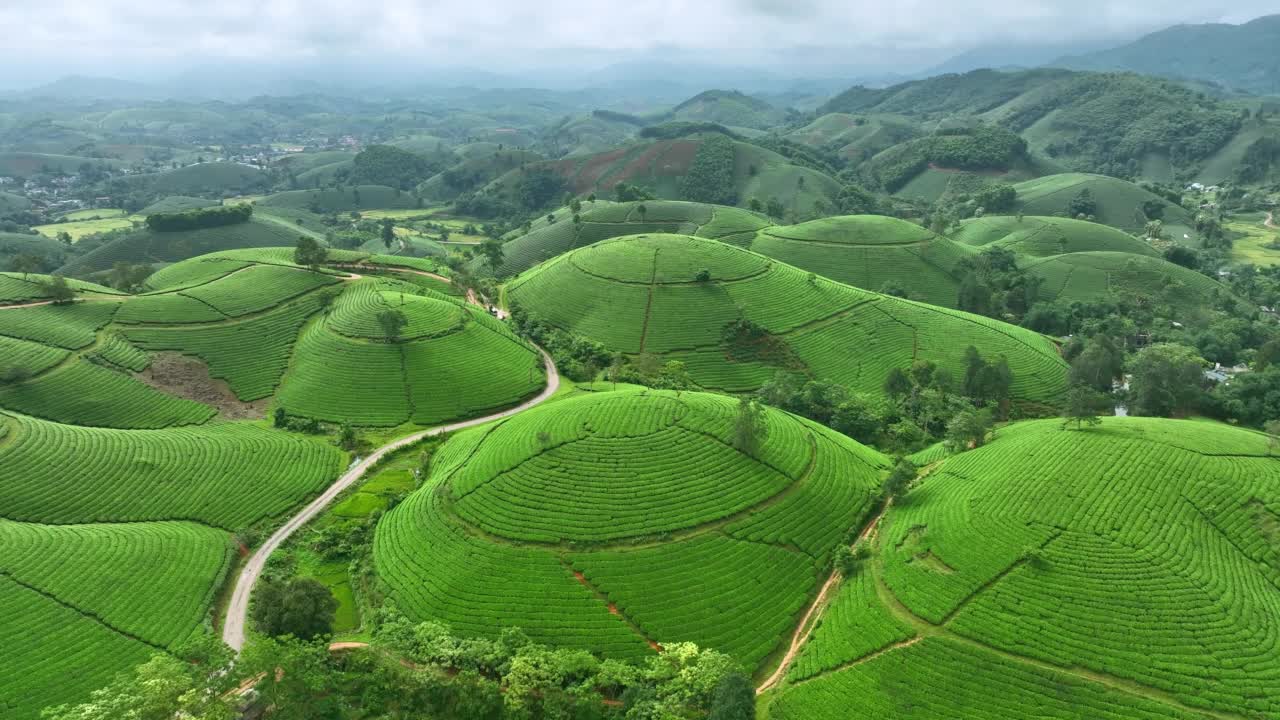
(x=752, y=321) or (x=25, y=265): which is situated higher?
(x=25, y=265)

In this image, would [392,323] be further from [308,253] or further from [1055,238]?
[1055,238]

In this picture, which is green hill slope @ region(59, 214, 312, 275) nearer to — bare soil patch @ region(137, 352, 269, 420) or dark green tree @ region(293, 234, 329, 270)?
dark green tree @ region(293, 234, 329, 270)

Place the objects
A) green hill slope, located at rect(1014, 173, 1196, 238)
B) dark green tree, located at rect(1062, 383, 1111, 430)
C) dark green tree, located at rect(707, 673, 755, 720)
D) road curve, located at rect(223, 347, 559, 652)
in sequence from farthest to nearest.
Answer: green hill slope, located at rect(1014, 173, 1196, 238)
dark green tree, located at rect(1062, 383, 1111, 430)
road curve, located at rect(223, 347, 559, 652)
dark green tree, located at rect(707, 673, 755, 720)

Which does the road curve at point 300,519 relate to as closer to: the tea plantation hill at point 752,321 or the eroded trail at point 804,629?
the tea plantation hill at point 752,321

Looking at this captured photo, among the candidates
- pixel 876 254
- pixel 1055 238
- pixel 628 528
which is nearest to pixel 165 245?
pixel 628 528

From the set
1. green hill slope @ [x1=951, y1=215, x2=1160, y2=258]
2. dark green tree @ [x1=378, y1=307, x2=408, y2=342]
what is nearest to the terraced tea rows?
dark green tree @ [x1=378, y1=307, x2=408, y2=342]

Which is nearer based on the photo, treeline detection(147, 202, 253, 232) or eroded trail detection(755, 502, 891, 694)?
eroded trail detection(755, 502, 891, 694)
